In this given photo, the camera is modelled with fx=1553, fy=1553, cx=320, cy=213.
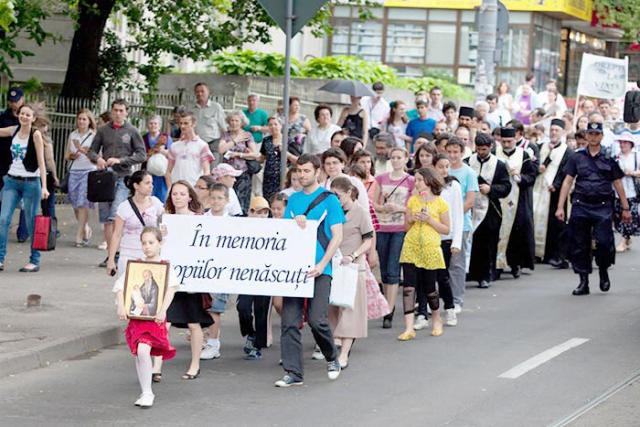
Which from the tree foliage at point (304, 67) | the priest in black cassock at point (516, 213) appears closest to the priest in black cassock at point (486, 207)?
the priest in black cassock at point (516, 213)

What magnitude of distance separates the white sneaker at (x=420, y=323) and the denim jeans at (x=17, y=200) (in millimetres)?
4470

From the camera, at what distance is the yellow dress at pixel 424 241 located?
45.2ft

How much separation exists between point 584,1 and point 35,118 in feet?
122

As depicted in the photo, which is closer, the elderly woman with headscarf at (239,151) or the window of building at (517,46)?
the elderly woman with headscarf at (239,151)

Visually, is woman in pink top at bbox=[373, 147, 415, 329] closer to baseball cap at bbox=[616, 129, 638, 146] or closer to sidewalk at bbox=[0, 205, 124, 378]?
sidewalk at bbox=[0, 205, 124, 378]

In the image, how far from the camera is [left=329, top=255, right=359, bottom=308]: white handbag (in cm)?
1212

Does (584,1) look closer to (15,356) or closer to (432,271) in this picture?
(432,271)

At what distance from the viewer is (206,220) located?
11789 millimetres

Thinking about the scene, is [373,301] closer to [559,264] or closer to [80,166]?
[80,166]

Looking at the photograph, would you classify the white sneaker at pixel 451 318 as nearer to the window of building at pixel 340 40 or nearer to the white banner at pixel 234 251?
the white banner at pixel 234 251

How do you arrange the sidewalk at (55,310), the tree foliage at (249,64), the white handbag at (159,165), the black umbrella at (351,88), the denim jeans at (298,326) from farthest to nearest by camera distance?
the tree foliage at (249,64)
the black umbrella at (351,88)
the white handbag at (159,165)
the sidewalk at (55,310)
the denim jeans at (298,326)

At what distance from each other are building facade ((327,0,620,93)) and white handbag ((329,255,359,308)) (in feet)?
121

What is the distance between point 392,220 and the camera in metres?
14.6

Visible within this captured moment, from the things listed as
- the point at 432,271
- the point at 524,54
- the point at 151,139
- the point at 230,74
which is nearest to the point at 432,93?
the point at 230,74
